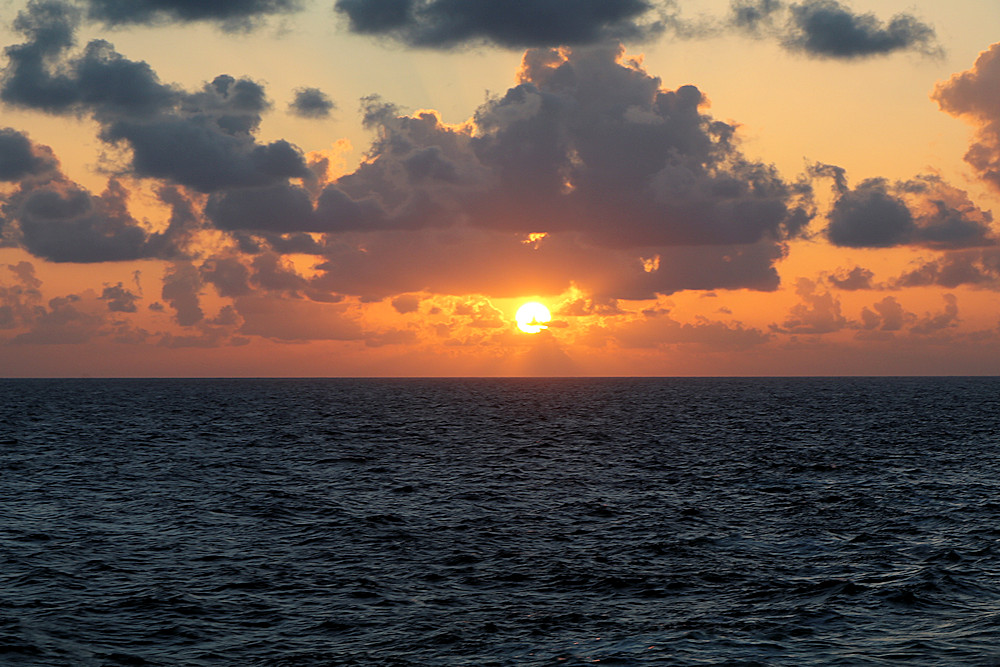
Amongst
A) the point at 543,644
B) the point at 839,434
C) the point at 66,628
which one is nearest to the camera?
the point at 543,644

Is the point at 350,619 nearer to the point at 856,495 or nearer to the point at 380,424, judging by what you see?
the point at 856,495

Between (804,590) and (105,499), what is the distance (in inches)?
1355

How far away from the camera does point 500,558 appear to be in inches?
1224

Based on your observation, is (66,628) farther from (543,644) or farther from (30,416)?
(30,416)

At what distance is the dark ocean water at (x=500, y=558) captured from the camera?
21.9m

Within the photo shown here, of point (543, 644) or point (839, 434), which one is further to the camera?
point (839, 434)

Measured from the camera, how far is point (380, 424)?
335 ft

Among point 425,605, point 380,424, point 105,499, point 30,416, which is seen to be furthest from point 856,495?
point 30,416

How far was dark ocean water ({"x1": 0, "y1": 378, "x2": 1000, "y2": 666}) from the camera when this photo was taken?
21938mm

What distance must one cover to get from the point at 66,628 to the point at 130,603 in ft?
7.84

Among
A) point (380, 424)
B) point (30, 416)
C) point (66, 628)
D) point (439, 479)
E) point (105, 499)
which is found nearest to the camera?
point (66, 628)

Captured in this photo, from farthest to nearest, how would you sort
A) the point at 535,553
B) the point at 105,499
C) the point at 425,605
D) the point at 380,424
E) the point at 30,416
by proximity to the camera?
1. the point at 30,416
2. the point at 380,424
3. the point at 105,499
4. the point at 535,553
5. the point at 425,605

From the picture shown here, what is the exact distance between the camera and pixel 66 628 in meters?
23.3

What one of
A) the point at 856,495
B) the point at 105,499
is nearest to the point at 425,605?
the point at 105,499
